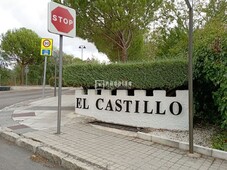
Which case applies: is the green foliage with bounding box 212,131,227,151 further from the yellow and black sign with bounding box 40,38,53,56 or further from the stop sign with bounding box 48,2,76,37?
the yellow and black sign with bounding box 40,38,53,56

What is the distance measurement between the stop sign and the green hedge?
5.00ft

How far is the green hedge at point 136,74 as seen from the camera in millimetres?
5586

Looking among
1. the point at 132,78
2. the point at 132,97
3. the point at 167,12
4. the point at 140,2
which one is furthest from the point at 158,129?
the point at 167,12

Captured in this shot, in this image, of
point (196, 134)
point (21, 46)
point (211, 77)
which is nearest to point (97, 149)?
point (196, 134)

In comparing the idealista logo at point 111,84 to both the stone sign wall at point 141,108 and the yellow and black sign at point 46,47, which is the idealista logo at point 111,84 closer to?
the stone sign wall at point 141,108

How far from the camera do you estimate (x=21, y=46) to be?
3011cm

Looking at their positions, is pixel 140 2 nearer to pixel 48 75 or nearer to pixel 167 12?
pixel 167 12

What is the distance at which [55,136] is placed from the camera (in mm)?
5148

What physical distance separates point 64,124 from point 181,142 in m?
3.40

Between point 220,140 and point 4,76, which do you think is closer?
point 220,140

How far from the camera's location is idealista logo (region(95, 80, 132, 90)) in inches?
247

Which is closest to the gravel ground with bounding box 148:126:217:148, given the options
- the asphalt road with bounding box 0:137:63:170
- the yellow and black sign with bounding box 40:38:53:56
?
the asphalt road with bounding box 0:137:63:170

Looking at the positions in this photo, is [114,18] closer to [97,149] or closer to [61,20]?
[61,20]

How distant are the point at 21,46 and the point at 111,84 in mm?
27266
